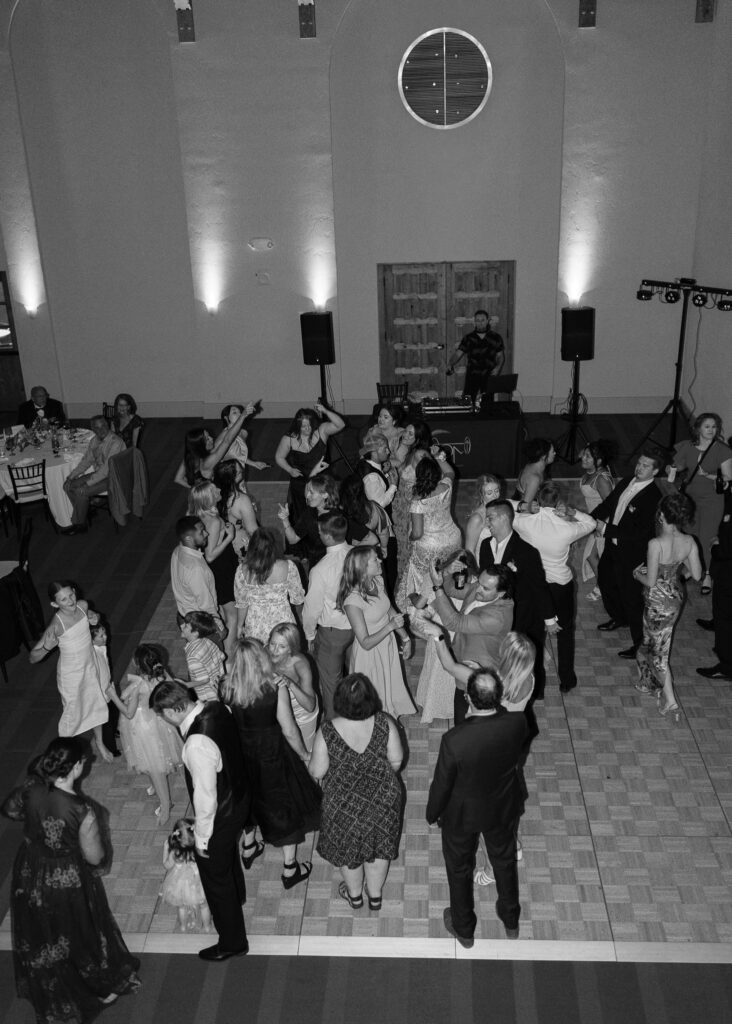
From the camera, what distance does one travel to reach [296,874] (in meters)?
4.83

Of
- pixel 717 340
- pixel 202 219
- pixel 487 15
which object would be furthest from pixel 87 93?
pixel 717 340

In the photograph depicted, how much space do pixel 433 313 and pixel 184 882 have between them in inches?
381

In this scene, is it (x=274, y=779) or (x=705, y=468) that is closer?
(x=274, y=779)

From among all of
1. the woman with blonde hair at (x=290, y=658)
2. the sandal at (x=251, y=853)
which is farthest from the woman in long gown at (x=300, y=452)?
the sandal at (x=251, y=853)

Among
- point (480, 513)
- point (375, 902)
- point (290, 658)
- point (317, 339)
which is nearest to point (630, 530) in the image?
point (480, 513)

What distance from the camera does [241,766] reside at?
4129 millimetres

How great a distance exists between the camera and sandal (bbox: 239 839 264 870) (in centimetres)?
496

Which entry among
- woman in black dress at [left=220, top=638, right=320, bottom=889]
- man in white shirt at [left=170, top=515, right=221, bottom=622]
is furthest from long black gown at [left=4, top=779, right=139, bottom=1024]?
man in white shirt at [left=170, top=515, right=221, bottom=622]

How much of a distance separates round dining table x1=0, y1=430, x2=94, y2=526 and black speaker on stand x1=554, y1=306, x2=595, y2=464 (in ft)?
18.9

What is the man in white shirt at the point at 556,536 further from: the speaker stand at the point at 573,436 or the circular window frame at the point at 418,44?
the circular window frame at the point at 418,44

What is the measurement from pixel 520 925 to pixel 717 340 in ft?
26.9

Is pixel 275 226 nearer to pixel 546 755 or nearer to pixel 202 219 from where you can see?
pixel 202 219

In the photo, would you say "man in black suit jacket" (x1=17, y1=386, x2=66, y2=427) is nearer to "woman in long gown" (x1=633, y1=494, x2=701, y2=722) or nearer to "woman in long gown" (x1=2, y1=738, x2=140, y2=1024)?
"woman in long gown" (x1=633, y1=494, x2=701, y2=722)

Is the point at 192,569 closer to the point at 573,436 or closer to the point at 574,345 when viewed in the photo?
the point at 573,436
